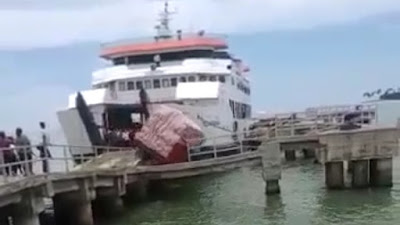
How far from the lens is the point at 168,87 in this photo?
130 ft

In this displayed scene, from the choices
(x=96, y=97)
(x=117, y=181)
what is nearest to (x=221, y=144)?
(x=96, y=97)

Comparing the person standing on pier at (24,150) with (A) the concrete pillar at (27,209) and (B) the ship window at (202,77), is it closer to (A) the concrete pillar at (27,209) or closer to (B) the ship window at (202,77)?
(A) the concrete pillar at (27,209)

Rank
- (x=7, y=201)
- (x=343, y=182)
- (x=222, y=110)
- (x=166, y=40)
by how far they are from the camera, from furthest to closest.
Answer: (x=166, y=40), (x=222, y=110), (x=343, y=182), (x=7, y=201)

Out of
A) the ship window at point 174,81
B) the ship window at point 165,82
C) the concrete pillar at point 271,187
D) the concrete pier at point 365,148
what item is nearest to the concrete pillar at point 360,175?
the concrete pier at point 365,148

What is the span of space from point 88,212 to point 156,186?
973 cm

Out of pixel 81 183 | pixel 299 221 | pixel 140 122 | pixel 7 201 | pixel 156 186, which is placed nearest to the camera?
pixel 7 201

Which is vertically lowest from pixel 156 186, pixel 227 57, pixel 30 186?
pixel 156 186

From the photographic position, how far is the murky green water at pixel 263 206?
25.1 m

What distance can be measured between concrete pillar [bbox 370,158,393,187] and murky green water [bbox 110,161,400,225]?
0.49 metres

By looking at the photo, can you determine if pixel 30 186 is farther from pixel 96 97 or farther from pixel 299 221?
pixel 96 97

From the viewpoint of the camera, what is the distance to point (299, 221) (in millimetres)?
24641

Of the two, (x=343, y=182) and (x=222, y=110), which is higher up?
(x=222, y=110)

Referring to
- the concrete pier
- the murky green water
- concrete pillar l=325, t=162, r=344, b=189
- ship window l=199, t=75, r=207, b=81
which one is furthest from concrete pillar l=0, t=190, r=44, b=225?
ship window l=199, t=75, r=207, b=81

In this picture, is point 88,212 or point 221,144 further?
point 221,144
